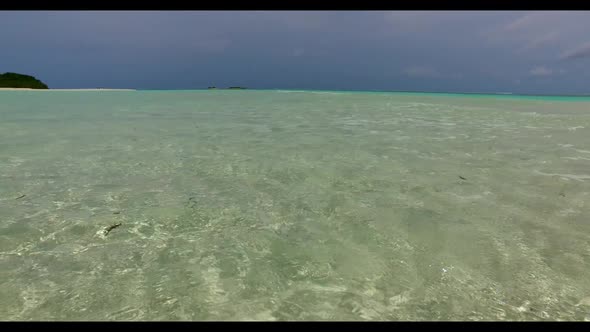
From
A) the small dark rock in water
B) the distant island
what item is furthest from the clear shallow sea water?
the distant island

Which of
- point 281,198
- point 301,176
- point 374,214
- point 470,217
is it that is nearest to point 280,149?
point 301,176

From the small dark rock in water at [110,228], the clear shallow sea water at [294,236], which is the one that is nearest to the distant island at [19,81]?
the clear shallow sea water at [294,236]

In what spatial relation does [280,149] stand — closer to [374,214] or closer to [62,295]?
[374,214]

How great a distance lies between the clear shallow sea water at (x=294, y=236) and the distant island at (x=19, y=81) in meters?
87.7

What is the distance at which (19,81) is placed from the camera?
245 ft

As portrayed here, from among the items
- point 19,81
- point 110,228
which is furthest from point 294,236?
point 19,81

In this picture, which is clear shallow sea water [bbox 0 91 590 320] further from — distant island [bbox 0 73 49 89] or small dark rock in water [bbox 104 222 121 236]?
distant island [bbox 0 73 49 89]

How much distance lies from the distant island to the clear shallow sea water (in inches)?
3451

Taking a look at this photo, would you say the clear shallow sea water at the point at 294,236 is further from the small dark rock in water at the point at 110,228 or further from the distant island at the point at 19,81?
the distant island at the point at 19,81

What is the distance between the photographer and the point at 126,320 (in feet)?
7.79

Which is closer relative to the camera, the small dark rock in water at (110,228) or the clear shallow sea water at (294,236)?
the clear shallow sea water at (294,236)

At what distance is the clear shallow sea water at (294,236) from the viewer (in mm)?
2578

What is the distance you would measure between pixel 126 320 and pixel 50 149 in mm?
7430
